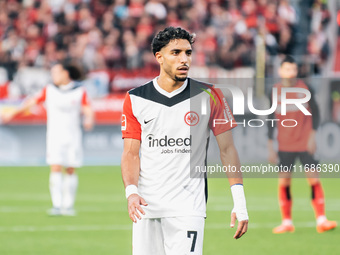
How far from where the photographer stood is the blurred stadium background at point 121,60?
1549cm

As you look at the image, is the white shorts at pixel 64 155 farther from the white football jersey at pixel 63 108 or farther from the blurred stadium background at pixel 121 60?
the blurred stadium background at pixel 121 60

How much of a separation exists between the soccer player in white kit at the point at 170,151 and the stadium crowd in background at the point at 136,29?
681 inches

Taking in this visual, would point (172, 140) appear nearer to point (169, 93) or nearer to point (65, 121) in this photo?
point (169, 93)

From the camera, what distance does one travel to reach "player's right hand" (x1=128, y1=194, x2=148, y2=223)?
4938 millimetres

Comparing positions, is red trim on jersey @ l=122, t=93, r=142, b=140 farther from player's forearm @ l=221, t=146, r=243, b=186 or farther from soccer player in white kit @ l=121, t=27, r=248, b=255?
player's forearm @ l=221, t=146, r=243, b=186

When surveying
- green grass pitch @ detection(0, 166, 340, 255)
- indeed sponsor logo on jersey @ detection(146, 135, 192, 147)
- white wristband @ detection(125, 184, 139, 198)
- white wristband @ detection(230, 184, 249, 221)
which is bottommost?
green grass pitch @ detection(0, 166, 340, 255)

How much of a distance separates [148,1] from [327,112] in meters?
7.96

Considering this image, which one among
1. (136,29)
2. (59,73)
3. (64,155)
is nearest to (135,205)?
(59,73)

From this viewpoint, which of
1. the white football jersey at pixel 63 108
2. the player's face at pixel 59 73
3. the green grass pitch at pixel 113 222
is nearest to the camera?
the green grass pitch at pixel 113 222

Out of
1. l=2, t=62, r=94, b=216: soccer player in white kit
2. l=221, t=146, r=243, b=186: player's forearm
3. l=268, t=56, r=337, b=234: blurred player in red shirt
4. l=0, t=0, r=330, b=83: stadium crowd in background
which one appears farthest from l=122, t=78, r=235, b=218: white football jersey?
l=0, t=0, r=330, b=83: stadium crowd in background

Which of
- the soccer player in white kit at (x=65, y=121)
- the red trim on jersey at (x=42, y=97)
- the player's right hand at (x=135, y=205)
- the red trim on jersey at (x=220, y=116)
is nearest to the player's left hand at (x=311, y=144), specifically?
the soccer player in white kit at (x=65, y=121)

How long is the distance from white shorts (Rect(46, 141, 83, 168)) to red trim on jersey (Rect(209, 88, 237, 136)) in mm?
7600

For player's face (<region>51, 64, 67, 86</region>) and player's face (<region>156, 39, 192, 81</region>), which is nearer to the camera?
player's face (<region>156, 39, 192, 81</region>)

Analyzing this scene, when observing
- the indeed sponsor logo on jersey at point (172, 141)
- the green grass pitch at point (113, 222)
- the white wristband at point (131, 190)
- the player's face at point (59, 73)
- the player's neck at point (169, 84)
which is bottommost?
the green grass pitch at point (113, 222)
